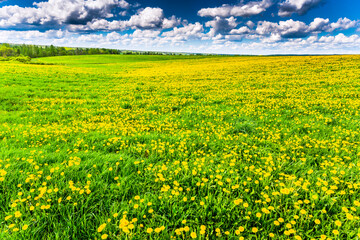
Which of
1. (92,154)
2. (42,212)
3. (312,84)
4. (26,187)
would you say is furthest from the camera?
(312,84)

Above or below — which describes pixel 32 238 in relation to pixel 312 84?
below

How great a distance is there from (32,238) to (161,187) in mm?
1777

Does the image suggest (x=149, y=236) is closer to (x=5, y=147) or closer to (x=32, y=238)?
(x=32, y=238)

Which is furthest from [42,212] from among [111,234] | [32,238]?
[111,234]

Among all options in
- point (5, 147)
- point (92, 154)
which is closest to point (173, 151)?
point (92, 154)

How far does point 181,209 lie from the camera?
103 inches

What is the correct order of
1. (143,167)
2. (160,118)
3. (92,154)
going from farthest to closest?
1. (160,118)
2. (92,154)
3. (143,167)

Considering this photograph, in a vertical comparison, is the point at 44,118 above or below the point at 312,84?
below

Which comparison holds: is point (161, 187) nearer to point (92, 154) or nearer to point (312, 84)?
point (92, 154)

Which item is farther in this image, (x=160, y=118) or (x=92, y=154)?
(x=160, y=118)

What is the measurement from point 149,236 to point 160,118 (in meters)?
5.86

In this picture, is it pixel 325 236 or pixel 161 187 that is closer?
pixel 325 236

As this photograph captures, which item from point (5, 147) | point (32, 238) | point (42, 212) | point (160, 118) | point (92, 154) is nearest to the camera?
point (32, 238)

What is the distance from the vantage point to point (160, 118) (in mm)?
7887
